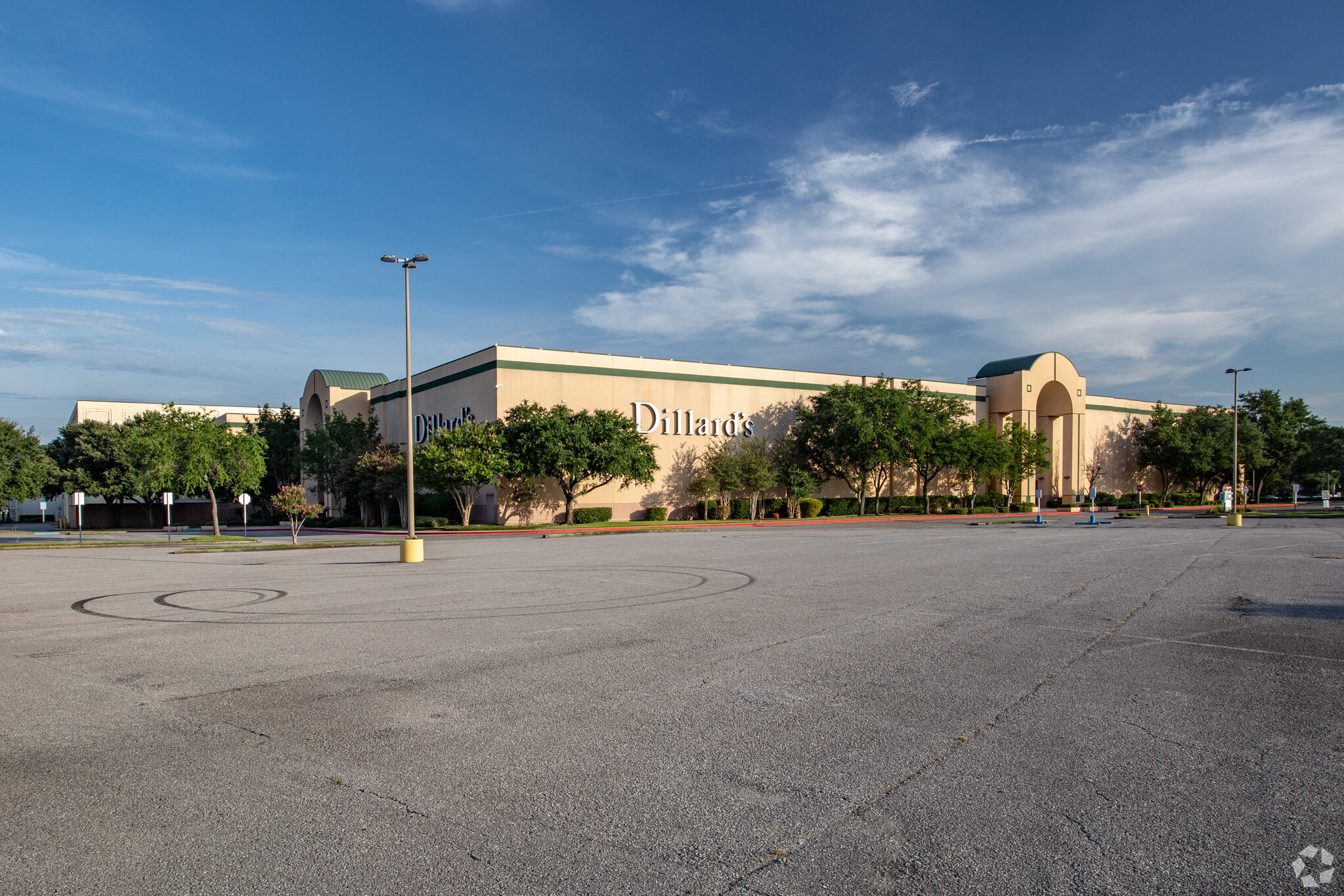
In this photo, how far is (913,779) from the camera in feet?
15.9

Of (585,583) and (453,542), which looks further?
(453,542)

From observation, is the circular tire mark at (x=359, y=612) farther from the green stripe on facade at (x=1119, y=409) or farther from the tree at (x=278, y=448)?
the green stripe on facade at (x=1119, y=409)

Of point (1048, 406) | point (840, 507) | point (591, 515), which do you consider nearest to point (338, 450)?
point (591, 515)

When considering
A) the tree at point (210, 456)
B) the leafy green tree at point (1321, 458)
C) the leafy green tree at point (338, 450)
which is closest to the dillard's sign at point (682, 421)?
the leafy green tree at point (338, 450)

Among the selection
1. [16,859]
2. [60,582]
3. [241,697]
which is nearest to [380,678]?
[241,697]

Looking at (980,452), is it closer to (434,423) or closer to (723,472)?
(723,472)

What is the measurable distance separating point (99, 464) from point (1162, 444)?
282 ft

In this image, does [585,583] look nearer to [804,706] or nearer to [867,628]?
[867,628]

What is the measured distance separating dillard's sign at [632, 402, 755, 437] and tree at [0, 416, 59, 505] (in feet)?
110

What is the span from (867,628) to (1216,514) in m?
50.4

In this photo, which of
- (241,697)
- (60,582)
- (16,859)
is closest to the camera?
(16,859)

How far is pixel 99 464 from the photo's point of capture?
197 feet

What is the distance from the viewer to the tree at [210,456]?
126 ft

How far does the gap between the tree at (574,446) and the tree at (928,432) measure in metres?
18.2
